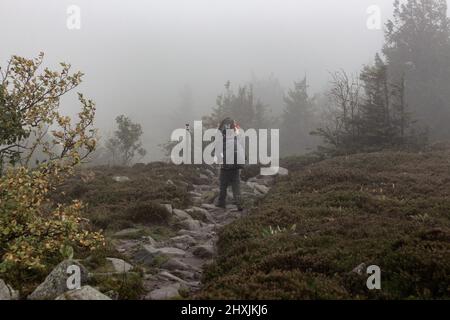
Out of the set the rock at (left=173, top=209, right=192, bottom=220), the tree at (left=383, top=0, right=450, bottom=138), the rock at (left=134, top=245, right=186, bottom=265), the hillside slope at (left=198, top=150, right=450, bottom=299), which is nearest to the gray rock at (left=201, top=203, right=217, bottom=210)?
the rock at (left=173, top=209, right=192, bottom=220)

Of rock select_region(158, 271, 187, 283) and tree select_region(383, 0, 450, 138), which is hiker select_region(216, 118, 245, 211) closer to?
rock select_region(158, 271, 187, 283)

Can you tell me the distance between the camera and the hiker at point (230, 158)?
1545 cm

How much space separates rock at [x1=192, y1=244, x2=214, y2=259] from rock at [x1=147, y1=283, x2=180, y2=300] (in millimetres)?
2469

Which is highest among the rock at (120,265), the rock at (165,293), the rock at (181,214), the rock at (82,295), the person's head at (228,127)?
the person's head at (228,127)

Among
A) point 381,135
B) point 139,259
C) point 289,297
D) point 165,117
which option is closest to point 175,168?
point 381,135

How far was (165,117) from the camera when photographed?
129375mm

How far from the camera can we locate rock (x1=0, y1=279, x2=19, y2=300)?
6621mm

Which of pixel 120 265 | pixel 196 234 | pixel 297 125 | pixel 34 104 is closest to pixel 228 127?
pixel 196 234

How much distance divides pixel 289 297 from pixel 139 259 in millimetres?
4315

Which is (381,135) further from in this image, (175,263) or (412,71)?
(412,71)

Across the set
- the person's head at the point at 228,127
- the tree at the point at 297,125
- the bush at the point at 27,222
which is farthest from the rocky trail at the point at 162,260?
the tree at the point at 297,125

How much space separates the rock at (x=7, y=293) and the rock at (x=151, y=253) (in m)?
3.05

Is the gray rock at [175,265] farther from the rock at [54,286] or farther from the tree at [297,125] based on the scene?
the tree at [297,125]

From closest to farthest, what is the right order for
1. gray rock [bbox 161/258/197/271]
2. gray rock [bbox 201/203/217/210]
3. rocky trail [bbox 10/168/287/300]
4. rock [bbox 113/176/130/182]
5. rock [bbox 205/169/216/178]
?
rocky trail [bbox 10/168/287/300] < gray rock [bbox 161/258/197/271] < gray rock [bbox 201/203/217/210] < rock [bbox 113/176/130/182] < rock [bbox 205/169/216/178]
